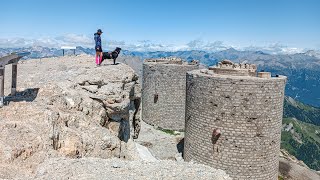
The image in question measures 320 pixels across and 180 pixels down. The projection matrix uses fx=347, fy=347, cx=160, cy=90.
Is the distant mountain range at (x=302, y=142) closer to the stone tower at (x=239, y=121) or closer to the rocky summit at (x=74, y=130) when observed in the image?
the stone tower at (x=239, y=121)

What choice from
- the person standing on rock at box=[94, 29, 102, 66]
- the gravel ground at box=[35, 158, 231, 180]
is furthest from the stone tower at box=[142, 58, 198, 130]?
the gravel ground at box=[35, 158, 231, 180]

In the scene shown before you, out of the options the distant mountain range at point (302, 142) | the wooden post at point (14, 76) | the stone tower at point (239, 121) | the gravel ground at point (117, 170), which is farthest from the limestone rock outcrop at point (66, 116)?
the distant mountain range at point (302, 142)

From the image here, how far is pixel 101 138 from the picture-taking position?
37.6 feet

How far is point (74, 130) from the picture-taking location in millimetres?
10930

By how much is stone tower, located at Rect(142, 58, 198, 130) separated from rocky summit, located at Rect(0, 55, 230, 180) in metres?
11.6

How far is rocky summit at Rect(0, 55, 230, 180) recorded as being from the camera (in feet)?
27.3

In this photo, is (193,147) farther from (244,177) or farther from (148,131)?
(148,131)

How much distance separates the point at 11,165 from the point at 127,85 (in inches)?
312

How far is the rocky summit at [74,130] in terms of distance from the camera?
833 centimetres

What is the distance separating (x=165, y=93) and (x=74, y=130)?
58.7 ft

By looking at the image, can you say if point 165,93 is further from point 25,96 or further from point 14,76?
point 14,76

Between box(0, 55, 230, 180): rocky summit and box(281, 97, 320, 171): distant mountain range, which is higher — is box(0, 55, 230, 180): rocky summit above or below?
above

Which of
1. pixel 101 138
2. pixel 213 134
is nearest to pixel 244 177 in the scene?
pixel 213 134

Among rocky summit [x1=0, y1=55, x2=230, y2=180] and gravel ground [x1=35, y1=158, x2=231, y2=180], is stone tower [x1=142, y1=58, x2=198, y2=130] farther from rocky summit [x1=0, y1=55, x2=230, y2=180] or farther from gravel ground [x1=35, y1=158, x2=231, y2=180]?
gravel ground [x1=35, y1=158, x2=231, y2=180]
